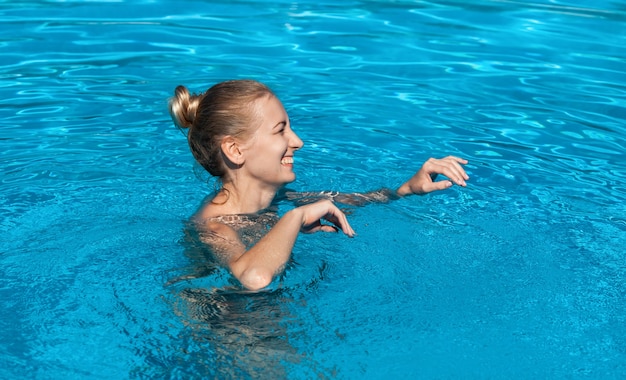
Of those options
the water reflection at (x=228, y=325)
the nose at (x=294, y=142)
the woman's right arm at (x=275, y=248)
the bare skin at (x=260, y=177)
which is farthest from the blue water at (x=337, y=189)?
the nose at (x=294, y=142)

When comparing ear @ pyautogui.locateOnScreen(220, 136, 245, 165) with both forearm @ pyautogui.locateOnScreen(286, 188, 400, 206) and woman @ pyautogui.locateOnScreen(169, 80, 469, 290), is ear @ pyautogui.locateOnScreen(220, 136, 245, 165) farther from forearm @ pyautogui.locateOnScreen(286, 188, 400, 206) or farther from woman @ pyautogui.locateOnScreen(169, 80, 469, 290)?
forearm @ pyautogui.locateOnScreen(286, 188, 400, 206)

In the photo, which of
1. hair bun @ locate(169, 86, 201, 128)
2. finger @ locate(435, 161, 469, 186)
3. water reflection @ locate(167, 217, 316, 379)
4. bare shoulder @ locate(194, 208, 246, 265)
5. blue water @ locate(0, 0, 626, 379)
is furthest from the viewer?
hair bun @ locate(169, 86, 201, 128)

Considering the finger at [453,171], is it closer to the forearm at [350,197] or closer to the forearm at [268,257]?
the forearm at [350,197]

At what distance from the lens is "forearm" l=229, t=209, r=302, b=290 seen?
3.61 metres

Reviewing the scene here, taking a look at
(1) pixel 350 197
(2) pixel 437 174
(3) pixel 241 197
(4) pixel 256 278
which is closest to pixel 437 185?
(2) pixel 437 174

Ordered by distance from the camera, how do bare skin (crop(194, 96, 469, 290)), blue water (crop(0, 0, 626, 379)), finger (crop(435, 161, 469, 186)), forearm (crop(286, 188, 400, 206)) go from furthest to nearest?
1. forearm (crop(286, 188, 400, 206))
2. finger (crop(435, 161, 469, 186))
3. bare skin (crop(194, 96, 469, 290))
4. blue water (crop(0, 0, 626, 379))

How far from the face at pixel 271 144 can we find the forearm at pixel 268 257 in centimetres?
66

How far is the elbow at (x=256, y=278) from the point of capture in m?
3.60

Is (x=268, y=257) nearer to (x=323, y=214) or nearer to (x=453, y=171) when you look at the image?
(x=323, y=214)

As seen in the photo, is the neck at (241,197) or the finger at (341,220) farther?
the neck at (241,197)

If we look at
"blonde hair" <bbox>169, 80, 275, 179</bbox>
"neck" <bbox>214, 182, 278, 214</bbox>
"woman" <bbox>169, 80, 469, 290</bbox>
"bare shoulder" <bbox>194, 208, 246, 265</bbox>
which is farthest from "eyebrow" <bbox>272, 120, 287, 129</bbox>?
"bare shoulder" <bbox>194, 208, 246, 265</bbox>

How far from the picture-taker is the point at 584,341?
3910mm

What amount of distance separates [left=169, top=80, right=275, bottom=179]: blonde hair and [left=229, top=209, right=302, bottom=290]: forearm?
2.50ft

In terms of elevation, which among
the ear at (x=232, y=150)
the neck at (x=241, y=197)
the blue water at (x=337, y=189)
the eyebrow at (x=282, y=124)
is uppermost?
the eyebrow at (x=282, y=124)
